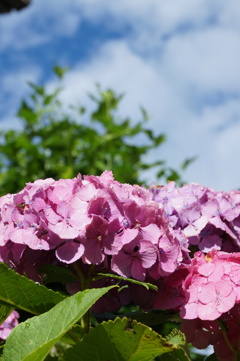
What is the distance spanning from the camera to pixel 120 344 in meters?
0.78

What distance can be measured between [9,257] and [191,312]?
12.7 inches

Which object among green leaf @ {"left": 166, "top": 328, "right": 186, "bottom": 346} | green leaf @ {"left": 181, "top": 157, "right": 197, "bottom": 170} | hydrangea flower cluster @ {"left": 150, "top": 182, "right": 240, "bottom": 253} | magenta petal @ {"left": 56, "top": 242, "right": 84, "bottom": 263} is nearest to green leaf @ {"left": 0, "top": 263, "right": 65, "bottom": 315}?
magenta petal @ {"left": 56, "top": 242, "right": 84, "bottom": 263}

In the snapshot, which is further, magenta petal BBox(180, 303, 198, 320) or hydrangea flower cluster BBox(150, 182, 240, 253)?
hydrangea flower cluster BBox(150, 182, 240, 253)

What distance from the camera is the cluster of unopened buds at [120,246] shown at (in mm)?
979

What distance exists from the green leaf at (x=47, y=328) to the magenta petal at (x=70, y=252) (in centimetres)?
16

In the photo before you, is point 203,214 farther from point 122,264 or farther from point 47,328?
point 47,328

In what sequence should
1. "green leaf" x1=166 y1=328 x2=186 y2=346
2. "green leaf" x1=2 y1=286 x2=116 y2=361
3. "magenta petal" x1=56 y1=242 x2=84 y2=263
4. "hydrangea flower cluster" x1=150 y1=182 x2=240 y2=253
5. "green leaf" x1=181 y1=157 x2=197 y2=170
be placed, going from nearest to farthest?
"green leaf" x1=2 y1=286 x2=116 y2=361, "green leaf" x1=166 y1=328 x2=186 y2=346, "magenta petal" x1=56 y1=242 x2=84 y2=263, "hydrangea flower cluster" x1=150 y1=182 x2=240 y2=253, "green leaf" x1=181 y1=157 x2=197 y2=170

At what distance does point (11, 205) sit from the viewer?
1052 millimetres

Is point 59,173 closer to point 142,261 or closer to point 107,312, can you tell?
point 107,312

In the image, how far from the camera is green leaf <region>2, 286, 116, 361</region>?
2.40ft

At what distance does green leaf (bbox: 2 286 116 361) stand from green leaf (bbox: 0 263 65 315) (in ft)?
0.32

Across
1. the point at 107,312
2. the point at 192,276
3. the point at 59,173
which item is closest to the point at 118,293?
the point at 107,312

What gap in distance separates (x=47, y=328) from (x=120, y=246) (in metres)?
0.23

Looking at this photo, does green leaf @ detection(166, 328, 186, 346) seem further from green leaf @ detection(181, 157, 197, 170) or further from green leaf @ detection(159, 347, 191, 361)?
green leaf @ detection(181, 157, 197, 170)
